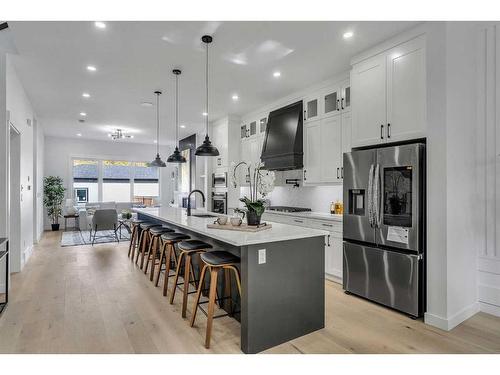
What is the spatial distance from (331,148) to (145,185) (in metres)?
8.63

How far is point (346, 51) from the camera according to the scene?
3.45 m

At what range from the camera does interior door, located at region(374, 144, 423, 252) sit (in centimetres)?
285

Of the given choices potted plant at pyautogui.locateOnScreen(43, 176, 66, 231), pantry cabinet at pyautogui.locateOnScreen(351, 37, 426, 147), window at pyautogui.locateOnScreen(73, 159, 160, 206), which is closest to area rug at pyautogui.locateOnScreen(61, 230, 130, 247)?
potted plant at pyautogui.locateOnScreen(43, 176, 66, 231)

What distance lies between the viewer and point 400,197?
118 inches

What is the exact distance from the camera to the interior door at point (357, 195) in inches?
129

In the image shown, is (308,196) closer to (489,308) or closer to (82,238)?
(489,308)

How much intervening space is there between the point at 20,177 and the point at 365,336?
5212 millimetres

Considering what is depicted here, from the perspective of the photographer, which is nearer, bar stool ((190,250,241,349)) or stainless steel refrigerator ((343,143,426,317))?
bar stool ((190,250,241,349))

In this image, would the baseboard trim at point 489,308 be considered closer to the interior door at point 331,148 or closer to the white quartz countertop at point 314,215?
the white quartz countertop at point 314,215

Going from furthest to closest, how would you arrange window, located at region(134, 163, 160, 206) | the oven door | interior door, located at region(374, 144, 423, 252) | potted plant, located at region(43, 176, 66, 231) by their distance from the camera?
window, located at region(134, 163, 160, 206), potted plant, located at region(43, 176, 66, 231), the oven door, interior door, located at region(374, 144, 423, 252)

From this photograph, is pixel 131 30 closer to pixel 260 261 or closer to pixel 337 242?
pixel 260 261

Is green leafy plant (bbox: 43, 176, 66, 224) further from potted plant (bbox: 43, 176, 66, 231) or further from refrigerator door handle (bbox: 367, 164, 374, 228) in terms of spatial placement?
refrigerator door handle (bbox: 367, 164, 374, 228)

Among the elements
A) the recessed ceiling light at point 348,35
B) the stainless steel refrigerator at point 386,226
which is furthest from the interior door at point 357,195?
the recessed ceiling light at point 348,35

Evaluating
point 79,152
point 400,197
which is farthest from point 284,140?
point 79,152
